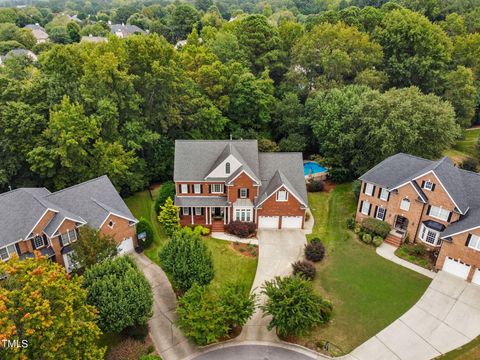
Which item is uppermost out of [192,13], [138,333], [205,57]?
[192,13]

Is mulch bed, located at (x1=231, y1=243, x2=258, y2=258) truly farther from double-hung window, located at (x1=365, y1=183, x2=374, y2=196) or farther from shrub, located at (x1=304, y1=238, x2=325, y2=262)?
double-hung window, located at (x1=365, y1=183, x2=374, y2=196)

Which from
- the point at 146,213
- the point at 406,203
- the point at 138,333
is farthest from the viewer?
the point at 146,213

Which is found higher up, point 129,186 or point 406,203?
point 406,203

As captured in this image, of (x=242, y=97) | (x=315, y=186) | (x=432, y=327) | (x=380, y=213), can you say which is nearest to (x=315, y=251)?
(x=380, y=213)

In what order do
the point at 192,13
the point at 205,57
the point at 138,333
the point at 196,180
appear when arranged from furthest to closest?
the point at 192,13
the point at 205,57
the point at 196,180
the point at 138,333

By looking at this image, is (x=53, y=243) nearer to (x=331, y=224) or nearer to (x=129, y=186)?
(x=129, y=186)

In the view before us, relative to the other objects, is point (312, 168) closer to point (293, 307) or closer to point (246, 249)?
point (246, 249)

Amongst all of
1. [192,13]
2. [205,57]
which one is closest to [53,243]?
[205,57]

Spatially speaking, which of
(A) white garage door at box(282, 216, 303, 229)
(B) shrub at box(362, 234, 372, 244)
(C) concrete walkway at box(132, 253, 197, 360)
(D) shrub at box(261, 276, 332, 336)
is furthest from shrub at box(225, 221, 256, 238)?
(D) shrub at box(261, 276, 332, 336)
